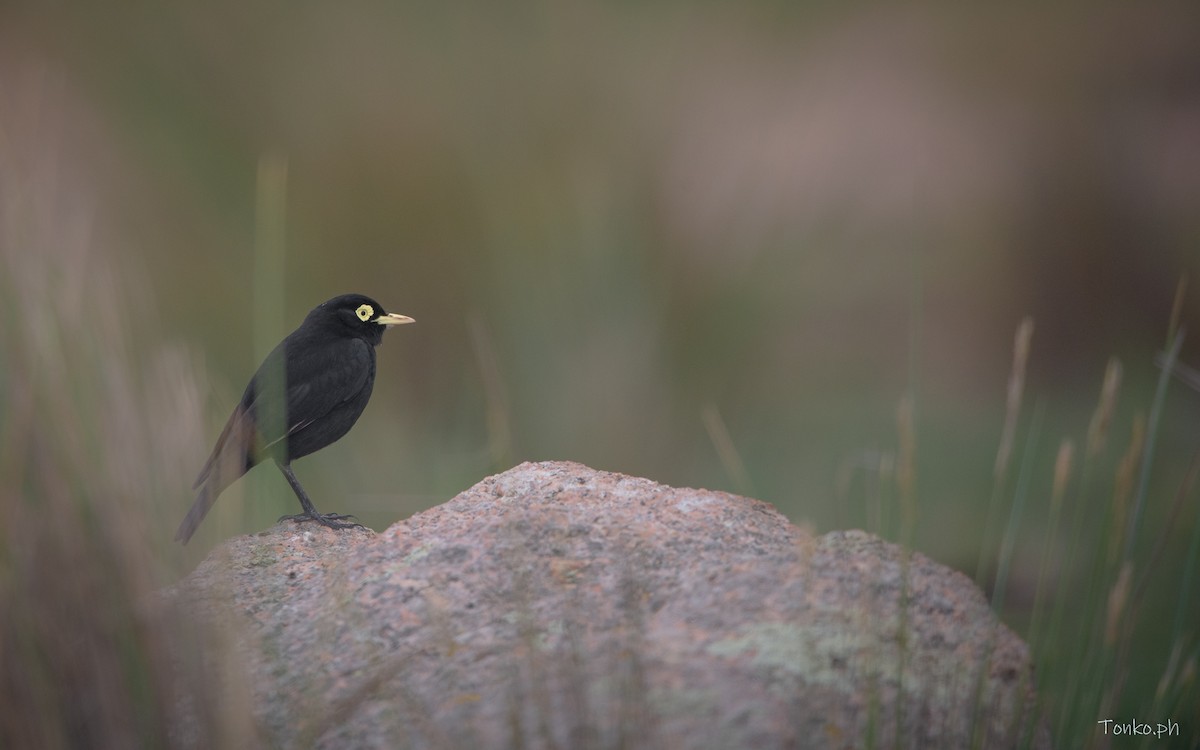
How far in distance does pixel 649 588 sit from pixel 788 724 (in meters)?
0.34

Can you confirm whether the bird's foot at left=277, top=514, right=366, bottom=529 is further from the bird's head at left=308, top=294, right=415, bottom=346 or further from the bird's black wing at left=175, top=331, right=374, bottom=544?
the bird's head at left=308, top=294, right=415, bottom=346

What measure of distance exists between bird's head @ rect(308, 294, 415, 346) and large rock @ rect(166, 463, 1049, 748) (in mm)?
829

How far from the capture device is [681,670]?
134 cm

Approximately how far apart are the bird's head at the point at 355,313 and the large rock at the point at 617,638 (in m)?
0.83

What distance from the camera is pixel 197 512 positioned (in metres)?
1.57

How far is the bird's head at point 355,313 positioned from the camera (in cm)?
257

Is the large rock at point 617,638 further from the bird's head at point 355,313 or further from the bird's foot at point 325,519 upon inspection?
the bird's head at point 355,313

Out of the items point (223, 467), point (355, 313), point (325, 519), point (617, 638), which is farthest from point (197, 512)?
point (355, 313)

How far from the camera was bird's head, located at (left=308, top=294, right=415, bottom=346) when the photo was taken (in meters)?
2.57

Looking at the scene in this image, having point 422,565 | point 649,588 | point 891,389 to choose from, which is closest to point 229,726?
point 422,565

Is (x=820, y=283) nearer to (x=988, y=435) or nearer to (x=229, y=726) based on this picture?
(x=988, y=435)

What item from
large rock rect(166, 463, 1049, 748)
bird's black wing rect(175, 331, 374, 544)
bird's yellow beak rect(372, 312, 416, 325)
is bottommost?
large rock rect(166, 463, 1049, 748)

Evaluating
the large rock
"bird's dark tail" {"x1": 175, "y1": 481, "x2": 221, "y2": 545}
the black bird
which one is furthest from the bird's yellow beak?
"bird's dark tail" {"x1": 175, "y1": 481, "x2": 221, "y2": 545}

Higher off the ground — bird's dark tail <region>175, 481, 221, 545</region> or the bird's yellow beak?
the bird's yellow beak
